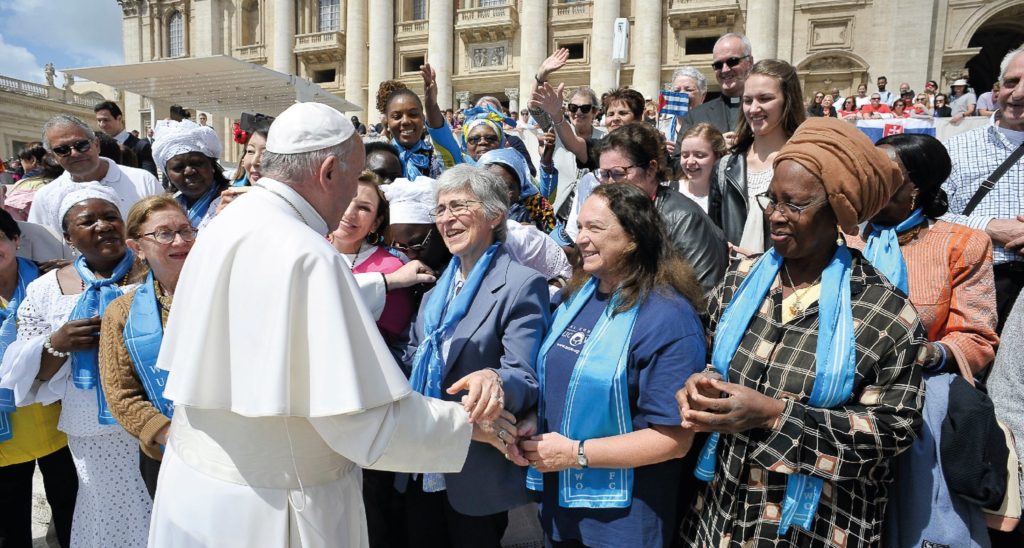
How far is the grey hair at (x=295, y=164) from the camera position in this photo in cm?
193

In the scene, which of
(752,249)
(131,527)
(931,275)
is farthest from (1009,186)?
(131,527)

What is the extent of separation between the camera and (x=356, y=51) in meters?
32.4

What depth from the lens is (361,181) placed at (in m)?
3.32

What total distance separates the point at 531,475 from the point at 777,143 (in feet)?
7.99

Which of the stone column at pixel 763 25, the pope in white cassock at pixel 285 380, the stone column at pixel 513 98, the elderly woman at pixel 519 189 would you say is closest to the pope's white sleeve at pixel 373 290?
the pope in white cassock at pixel 285 380

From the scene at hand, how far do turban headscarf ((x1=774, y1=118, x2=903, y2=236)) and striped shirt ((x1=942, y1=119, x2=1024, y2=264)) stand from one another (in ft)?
4.81

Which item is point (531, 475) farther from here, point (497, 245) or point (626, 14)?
point (626, 14)

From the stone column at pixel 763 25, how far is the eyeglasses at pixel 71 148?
2632 centimetres

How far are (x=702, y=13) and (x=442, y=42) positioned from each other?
13025 mm

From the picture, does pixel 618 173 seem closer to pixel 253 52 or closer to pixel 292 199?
pixel 292 199

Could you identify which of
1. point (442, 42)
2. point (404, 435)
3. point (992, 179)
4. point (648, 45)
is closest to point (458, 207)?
point (404, 435)

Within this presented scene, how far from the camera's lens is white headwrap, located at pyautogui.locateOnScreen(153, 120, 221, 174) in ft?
14.4

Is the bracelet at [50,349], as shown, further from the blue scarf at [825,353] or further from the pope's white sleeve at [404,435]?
the blue scarf at [825,353]

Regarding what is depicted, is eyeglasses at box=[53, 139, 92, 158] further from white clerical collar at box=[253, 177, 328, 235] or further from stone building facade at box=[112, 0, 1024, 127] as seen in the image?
stone building facade at box=[112, 0, 1024, 127]
